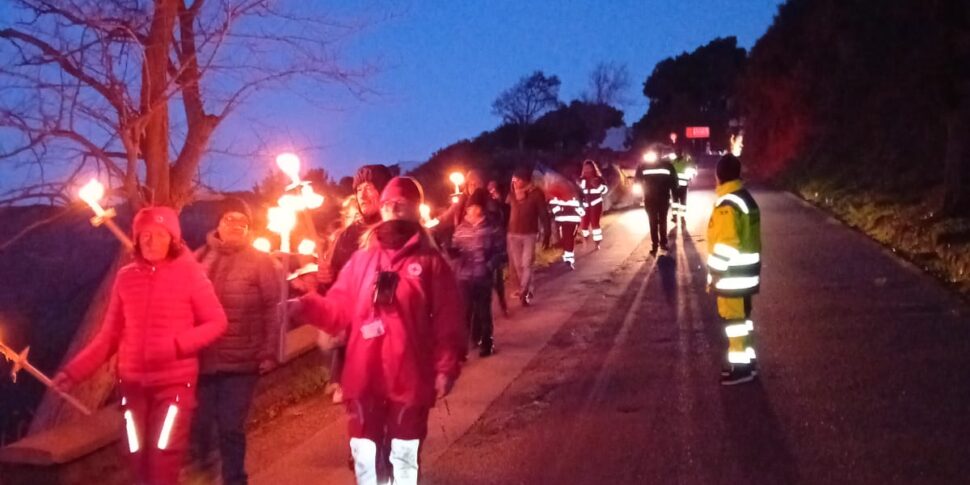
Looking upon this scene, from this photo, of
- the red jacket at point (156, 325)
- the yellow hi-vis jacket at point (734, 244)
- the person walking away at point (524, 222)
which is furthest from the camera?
the person walking away at point (524, 222)

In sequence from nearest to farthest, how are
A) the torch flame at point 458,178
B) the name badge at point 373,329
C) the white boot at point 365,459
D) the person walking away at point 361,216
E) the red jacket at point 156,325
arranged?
1. the name badge at point 373,329
2. the white boot at point 365,459
3. the red jacket at point 156,325
4. the person walking away at point 361,216
5. the torch flame at point 458,178

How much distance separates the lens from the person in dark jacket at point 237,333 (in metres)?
6.28

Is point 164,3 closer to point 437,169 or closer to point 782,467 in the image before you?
point 782,467

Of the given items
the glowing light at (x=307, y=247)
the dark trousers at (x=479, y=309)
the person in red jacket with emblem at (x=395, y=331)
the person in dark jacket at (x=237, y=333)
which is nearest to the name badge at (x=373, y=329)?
the person in red jacket with emblem at (x=395, y=331)

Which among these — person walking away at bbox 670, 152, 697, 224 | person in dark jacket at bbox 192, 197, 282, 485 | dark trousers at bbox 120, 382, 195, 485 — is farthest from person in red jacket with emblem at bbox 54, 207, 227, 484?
person walking away at bbox 670, 152, 697, 224

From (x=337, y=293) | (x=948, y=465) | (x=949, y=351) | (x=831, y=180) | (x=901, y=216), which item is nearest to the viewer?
(x=337, y=293)

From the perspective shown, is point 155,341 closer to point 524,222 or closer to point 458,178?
point 458,178

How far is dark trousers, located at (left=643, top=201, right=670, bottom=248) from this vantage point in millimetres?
19062

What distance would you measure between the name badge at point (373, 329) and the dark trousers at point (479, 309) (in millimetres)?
6049

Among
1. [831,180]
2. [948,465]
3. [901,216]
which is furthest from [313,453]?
[831,180]

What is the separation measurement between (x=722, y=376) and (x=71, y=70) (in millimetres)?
5735

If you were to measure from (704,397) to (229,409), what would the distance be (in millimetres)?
4277

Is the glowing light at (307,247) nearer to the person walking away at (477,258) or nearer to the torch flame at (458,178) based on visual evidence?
the person walking away at (477,258)

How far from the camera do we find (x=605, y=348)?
38.3ft
